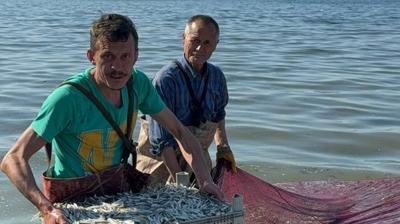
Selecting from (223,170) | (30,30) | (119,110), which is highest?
(119,110)

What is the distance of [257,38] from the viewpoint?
22.9 meters

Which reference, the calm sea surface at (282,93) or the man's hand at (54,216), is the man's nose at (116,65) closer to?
the man's hand at (54,216)

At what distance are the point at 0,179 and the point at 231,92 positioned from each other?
5583 mm

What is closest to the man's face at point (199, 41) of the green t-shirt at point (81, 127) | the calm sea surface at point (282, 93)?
the green t-shirt at point (81, 127)

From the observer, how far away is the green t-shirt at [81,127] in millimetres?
3457

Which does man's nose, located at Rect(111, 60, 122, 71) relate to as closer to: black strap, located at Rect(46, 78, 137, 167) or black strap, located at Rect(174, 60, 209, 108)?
black strap, located at Rect(46, 78, 137, 167)

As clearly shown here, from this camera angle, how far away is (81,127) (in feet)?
11.9

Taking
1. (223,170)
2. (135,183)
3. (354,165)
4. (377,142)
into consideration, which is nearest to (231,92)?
(377,142)

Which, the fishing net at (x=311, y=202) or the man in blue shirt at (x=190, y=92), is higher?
the man in blue shirt at (x=190, y=92)

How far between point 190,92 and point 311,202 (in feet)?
4.64

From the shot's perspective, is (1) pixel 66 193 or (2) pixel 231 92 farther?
(2) pixel 231 92

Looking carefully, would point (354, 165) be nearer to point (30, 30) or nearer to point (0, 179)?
point (0, 179)

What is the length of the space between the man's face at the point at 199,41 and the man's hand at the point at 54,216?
69.1 inches

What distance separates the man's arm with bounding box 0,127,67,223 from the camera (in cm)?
326
